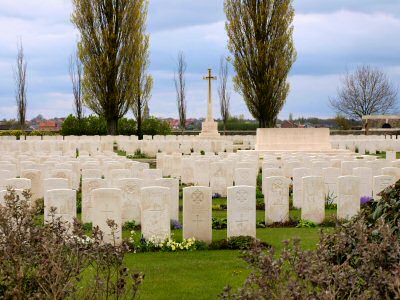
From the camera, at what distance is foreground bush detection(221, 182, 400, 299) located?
11.3 feet

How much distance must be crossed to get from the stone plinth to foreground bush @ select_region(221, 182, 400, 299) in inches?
752

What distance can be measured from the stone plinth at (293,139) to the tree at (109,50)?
14.2m

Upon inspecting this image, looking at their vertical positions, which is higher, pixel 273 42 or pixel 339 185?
pixel 273 42

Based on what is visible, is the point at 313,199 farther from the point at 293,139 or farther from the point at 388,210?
the point at 293,139

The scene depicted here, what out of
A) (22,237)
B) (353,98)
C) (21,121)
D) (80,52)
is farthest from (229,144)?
(353,98)

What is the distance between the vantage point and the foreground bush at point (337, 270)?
11.3ft

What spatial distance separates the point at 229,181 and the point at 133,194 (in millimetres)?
4833

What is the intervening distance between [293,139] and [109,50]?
15.8 metres

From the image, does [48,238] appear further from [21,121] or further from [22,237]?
[21,121]

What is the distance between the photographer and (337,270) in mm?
3863

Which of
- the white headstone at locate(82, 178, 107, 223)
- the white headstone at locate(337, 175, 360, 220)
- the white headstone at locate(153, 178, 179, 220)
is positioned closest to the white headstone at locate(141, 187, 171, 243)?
the white headstone at locate(153, 178, 179, 220)

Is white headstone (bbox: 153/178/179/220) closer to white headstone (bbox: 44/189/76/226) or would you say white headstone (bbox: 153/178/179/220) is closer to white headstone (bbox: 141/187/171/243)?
white headstone (bbox: 141/187/171/243)

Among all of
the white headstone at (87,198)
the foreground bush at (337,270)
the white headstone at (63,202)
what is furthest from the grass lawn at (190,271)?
the white headstone at (87,198)

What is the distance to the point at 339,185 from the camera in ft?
32.8
